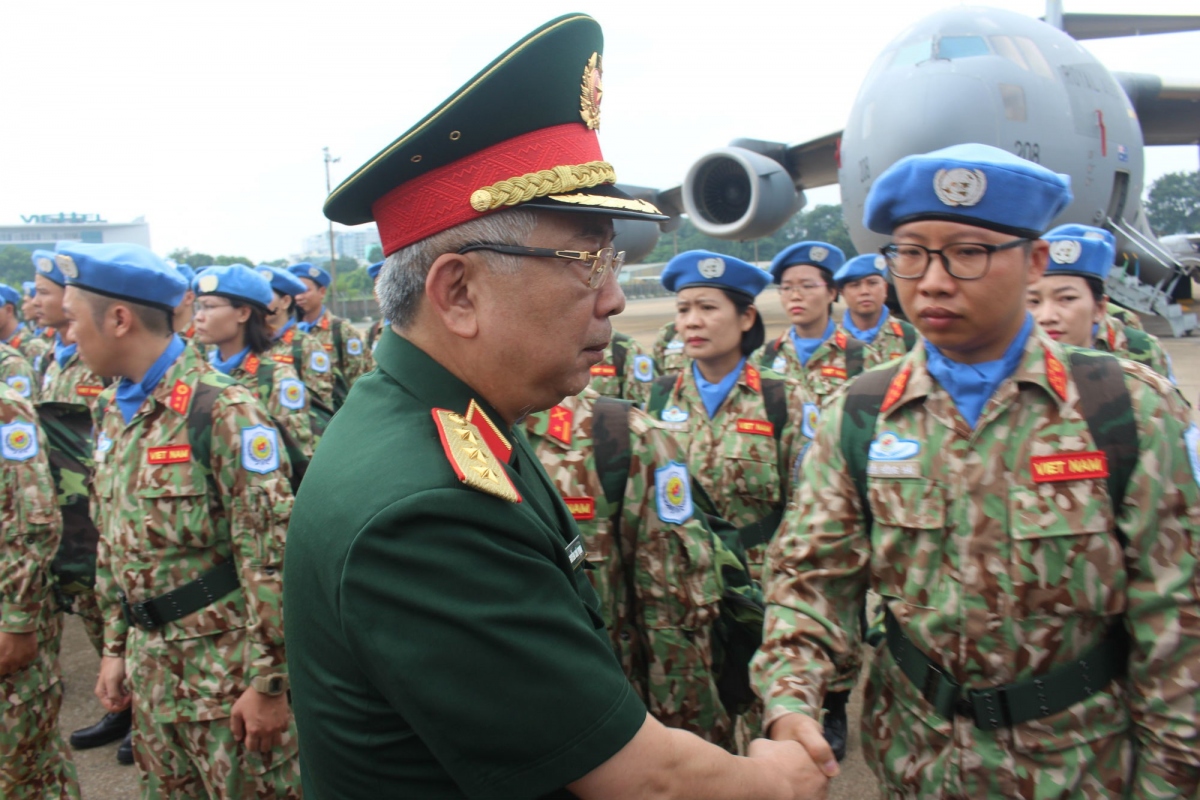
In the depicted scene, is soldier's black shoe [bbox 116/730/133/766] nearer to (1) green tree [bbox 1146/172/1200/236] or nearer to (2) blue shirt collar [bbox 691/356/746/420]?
(2) blue shirt collar [bbox 691/356/746/420]

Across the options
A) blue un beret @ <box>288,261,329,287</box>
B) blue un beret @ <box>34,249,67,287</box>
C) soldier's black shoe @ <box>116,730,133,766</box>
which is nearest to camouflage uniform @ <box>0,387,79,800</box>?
soldier's black shoe @ <box>116,730,133,766</box>

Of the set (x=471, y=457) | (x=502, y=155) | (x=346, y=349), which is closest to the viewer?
(x=471, y=457)

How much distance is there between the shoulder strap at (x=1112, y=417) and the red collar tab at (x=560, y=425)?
154cm

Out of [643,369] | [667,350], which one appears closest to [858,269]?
[667,350]

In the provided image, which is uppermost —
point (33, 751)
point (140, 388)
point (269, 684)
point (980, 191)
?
point (980, 191)

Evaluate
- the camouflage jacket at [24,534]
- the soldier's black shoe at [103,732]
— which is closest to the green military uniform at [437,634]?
the camouflage jacket at [24,534]

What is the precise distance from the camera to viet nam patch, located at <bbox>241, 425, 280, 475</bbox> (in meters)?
2.89

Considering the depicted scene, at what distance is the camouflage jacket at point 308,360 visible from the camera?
8180 mm

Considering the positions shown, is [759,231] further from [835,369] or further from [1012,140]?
[835,369]

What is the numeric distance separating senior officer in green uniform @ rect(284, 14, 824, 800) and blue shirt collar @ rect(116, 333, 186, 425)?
1.85 metres

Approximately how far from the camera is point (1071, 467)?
1.86 m

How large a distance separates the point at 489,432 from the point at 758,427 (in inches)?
119

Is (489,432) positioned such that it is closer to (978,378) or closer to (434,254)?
(434,254)

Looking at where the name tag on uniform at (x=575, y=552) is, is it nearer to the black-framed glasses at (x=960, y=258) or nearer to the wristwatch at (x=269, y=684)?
the black-framed glasses at (x=960, y=258)
